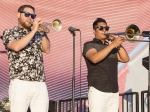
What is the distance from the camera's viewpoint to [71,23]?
244 inches

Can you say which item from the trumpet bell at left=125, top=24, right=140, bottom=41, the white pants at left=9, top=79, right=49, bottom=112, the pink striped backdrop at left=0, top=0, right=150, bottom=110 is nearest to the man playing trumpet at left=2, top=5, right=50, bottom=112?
the white pants at left=9, top=79, right=49, bottom=112

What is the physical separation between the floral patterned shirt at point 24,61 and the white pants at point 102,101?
0.60 metres

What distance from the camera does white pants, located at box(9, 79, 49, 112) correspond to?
330 centimetres

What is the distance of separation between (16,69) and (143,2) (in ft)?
12.2

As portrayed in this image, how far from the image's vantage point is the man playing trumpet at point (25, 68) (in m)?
3.30

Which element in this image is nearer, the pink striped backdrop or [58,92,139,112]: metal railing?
[58,92,139,112]: metal railing

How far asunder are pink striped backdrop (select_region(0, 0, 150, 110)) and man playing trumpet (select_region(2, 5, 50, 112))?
2.55 metres

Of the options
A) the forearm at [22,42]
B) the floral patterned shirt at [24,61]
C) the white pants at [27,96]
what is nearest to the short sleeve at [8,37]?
the floral patterned shirt at [24,61]

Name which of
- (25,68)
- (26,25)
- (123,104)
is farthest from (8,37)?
(123,104)

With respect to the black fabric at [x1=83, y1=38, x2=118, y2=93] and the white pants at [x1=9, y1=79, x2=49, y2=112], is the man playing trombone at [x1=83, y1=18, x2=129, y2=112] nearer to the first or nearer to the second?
the black fabric at [x1=83, y1=38, x2=118, y2=93]

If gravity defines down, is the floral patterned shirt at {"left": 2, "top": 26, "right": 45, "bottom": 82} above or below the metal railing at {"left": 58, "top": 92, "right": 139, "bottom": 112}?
above

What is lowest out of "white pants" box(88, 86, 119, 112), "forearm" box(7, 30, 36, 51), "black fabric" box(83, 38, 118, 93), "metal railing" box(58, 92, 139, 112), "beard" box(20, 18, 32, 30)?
"metal railing" box(58, 92, 139, 112)

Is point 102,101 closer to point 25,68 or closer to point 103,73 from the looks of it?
point 103,73

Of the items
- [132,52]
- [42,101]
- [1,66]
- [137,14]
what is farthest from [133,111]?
[42,101]
